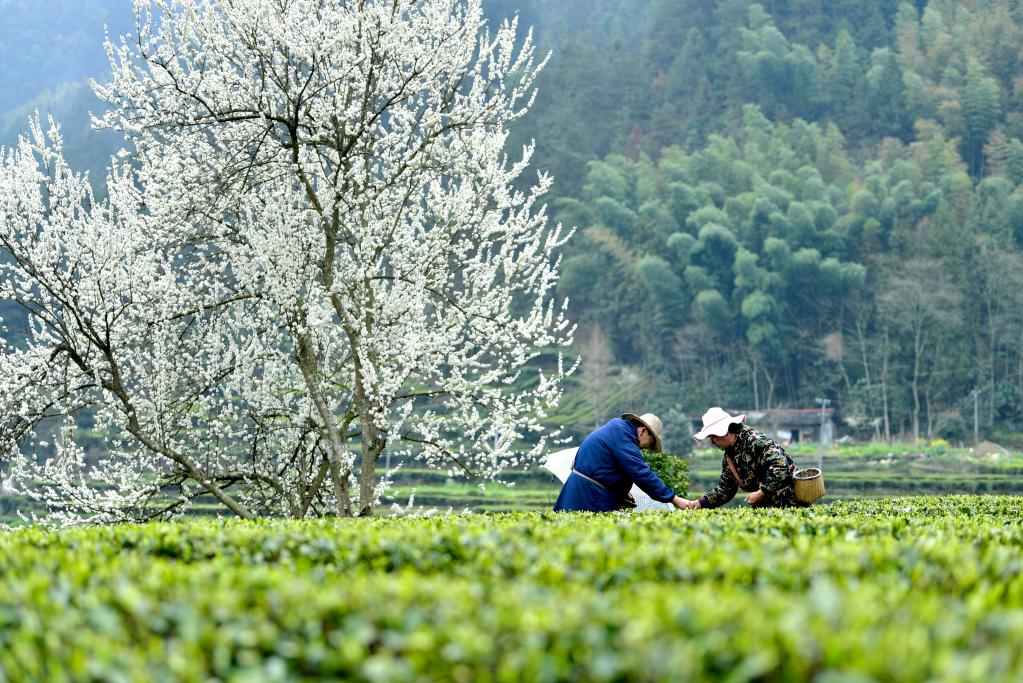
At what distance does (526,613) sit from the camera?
121 inches

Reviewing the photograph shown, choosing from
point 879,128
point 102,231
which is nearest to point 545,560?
point 102,231

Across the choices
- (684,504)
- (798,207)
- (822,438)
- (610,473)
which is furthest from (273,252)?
(798,207)

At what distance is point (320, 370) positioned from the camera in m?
14.5

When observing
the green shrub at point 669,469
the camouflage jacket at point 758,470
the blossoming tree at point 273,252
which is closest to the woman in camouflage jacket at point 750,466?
the camouflage jacket at point 758,470

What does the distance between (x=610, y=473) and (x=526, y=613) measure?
21.0ft

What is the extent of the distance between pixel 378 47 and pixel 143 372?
4.91 m

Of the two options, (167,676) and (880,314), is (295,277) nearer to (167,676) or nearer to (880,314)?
(167,676)

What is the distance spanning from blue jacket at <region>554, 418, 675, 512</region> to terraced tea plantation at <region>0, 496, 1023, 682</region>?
383 centimetres

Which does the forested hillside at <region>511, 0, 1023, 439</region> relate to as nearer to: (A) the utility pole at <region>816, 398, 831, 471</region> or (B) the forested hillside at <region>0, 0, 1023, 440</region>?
(B) the forested hillside at <region>0, 0, 1023, 440</region>

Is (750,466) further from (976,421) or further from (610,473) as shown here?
(976,421)

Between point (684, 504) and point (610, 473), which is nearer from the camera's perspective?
point (684, 504)

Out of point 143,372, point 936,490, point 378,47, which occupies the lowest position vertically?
point 936,490

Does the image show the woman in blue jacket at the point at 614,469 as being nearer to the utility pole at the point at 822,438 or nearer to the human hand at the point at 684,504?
the human hand at the point at 684,504

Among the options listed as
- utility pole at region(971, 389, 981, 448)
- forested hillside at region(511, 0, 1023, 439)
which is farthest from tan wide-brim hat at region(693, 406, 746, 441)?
forested hillside at region(511, 0, 1023, 439)
